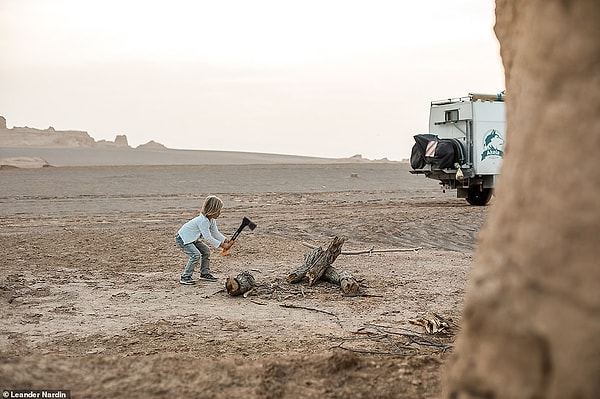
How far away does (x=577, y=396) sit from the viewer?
2.71 m

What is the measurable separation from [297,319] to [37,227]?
11.4m

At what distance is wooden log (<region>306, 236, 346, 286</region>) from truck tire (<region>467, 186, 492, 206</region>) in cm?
1252

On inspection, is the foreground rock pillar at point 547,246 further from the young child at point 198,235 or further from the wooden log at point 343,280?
the young child at point 198,235

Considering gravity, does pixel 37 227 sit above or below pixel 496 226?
below

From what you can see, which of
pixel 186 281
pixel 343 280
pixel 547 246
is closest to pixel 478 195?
pixel 343 280

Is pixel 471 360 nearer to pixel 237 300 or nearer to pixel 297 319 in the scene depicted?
pixel 297 319

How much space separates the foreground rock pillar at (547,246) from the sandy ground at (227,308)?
5.80 ft

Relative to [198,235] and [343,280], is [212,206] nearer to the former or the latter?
[198,235]

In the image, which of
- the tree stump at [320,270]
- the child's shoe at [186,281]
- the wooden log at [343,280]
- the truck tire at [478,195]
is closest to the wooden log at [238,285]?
the tree stump at [320,270]

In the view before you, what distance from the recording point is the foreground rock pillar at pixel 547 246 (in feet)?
9.03

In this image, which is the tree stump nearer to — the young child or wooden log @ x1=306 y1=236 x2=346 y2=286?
wooden log @ x1=306 y1=236 x2=346 y2=286

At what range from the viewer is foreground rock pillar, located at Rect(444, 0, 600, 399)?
2.75 m

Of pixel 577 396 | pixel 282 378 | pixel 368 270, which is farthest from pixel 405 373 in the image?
pixel 368 270

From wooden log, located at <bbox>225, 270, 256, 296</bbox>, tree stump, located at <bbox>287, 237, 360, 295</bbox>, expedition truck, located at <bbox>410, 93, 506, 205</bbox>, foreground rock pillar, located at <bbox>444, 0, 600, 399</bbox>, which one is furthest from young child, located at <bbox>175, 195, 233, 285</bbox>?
expedition truck, located at <bbox>410, 93, 506, 205</bbox>
